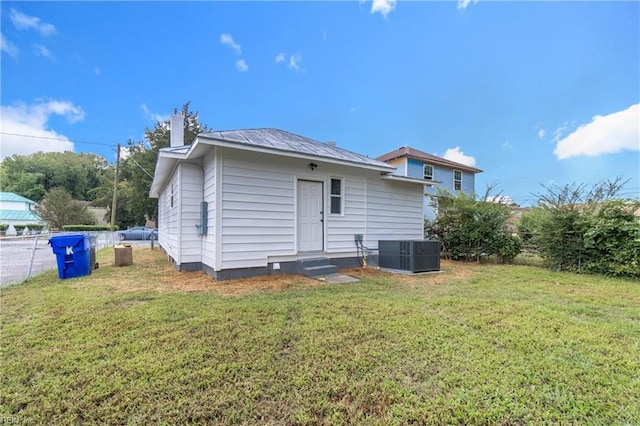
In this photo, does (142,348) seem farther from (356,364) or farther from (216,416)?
(356,364)

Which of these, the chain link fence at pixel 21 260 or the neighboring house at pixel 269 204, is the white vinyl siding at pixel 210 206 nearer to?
the neighboring house at pixel 269 204

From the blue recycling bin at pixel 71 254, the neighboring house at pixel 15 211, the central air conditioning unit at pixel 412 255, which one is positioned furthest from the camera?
the neighboring house at pixel 15 211

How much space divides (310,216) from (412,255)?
2.76 meters

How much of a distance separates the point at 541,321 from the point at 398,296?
1.89m

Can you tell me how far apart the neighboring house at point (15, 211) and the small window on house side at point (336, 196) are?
3911 centimetres

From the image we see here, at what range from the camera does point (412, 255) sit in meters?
7.12

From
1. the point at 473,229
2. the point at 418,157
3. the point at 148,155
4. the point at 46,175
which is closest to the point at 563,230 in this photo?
the point at 473,229

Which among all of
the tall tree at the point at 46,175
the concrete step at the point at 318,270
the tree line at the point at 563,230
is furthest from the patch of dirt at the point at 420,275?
the tall tree at the point at 46,175

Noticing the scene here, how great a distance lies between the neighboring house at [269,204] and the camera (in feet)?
19.2

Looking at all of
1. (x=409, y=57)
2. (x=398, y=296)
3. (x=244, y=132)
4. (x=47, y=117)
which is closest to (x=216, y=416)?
(x=398, y=296)

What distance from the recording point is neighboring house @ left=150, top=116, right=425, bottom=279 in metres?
5.86

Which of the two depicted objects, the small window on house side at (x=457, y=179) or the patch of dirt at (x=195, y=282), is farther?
the small window on house side at (x=457, y=179)

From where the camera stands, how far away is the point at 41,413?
5.92ft

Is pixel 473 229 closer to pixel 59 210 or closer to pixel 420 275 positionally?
pixel 420 275
